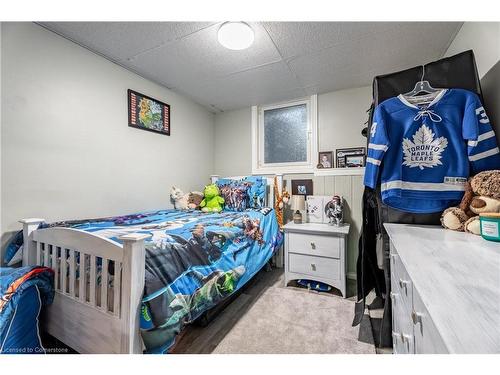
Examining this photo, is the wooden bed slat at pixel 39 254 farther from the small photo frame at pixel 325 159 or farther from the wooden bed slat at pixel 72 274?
the small photo frame at pixel 325 159

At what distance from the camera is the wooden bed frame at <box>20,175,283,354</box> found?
0.91 m

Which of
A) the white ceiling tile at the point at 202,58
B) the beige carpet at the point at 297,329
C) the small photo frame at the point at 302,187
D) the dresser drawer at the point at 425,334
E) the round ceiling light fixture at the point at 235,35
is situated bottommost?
the beige carpet at the point at 297,329

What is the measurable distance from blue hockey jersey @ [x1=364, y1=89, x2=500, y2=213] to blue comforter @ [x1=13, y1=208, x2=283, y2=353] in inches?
41.2

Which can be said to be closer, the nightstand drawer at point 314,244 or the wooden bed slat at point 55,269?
the wooden bed slat at point 55,269

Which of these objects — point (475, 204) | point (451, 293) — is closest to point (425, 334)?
point (451, 293)

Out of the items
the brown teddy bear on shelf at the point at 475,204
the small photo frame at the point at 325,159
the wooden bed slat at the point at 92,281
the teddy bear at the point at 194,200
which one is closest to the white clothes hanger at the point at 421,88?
the brown teddy bear on shelf at the point at 475,204

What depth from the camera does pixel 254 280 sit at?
2346 mm

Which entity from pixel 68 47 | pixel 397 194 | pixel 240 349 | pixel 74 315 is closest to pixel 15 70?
pixel 68 47

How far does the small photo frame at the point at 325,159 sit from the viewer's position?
8.47ft

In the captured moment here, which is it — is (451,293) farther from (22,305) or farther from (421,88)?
(22,305)

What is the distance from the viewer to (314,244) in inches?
82.1

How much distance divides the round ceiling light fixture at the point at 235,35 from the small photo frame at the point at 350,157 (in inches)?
61.9
